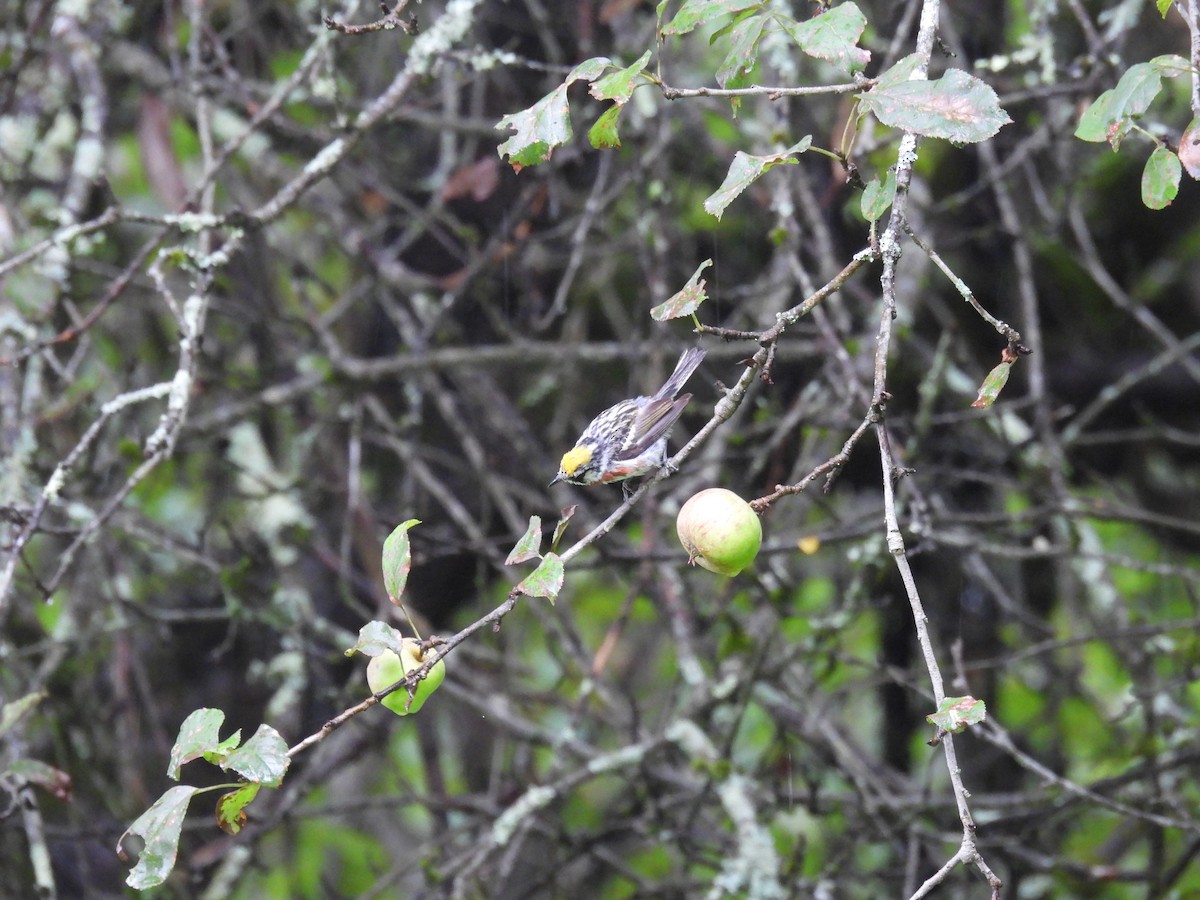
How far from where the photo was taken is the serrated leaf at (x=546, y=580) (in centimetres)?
138

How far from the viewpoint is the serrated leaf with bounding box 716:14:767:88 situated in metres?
1.58

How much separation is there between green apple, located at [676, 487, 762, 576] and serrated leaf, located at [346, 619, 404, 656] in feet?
1.40

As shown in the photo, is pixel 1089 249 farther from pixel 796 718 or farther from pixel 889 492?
pixel 889 492

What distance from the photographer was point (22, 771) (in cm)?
215

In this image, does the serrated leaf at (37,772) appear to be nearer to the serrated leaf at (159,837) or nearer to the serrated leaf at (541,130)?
the serrated leaf at (159,837)

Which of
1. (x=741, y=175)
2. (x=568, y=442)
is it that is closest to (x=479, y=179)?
(x=568, y=442)

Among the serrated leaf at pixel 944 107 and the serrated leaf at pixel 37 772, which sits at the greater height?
the serrated leaf at pixel 944 107

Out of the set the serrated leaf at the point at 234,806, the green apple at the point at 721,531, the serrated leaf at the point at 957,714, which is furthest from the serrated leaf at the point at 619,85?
the serrated leaf at the point at 234,806

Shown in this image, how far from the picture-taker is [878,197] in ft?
4.89

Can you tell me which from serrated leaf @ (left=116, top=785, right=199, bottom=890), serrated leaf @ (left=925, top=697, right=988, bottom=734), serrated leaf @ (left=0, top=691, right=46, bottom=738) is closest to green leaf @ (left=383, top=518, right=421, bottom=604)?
serrated leaf @ (left=116, top=785, right=199, bottom=890)

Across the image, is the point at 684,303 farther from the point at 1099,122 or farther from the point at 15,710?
the point at 15,710

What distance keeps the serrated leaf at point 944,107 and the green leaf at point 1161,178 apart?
32 centimetres

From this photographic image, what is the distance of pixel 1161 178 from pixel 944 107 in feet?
1.30

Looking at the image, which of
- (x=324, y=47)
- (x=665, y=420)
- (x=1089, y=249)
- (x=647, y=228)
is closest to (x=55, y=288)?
(x=324, y=47)
